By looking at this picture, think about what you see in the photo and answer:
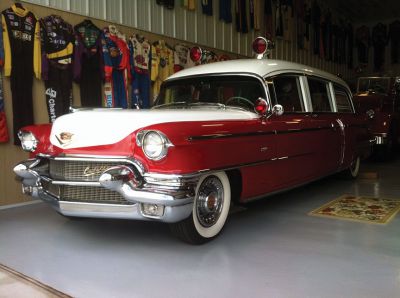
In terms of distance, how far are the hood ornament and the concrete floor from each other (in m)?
0.86

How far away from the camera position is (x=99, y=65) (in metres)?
6.05

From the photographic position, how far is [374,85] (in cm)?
1005

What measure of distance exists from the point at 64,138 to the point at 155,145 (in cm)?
83

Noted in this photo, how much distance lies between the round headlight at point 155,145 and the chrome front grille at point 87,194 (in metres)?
0.41

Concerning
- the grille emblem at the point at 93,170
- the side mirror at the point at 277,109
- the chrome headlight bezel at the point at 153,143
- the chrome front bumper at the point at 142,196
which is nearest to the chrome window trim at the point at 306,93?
the side mirror at the point at 277,109

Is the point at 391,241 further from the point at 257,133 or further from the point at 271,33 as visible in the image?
the point at 271,33

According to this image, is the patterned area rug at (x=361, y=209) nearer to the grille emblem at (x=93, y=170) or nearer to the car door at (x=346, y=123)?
the car door at (x=346, y=123)

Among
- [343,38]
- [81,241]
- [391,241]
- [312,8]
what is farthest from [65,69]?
[343,38]

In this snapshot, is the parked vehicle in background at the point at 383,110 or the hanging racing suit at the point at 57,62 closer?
the hanging racing suit at the point at 57,62

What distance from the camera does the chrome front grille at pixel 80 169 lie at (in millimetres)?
3172

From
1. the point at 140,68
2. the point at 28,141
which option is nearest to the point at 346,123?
the point at 140,68

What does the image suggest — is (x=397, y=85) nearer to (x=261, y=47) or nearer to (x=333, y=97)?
(x=333, y=97)

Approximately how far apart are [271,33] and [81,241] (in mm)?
8678

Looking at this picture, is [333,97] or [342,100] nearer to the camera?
[333,97]
